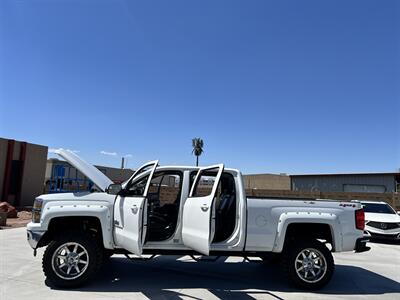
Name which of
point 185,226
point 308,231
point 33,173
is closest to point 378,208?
Result: point 308,231

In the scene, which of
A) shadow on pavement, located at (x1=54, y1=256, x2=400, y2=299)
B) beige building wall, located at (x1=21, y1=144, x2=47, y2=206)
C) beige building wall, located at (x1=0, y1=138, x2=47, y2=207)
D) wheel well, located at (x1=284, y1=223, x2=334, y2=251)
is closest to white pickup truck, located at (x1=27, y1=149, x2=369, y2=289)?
wheel well, located at (x1=284, y1=223, x2=334, y2=251)

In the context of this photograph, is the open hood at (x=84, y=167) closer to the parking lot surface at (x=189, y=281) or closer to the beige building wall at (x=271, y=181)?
the parking lot surface at (x=189, y=281)

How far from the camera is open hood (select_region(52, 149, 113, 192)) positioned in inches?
257

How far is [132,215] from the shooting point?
567cm

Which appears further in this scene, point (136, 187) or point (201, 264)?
point (201, 264)

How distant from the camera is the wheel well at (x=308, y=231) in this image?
6.61 m

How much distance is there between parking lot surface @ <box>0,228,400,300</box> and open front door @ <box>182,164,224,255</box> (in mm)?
828

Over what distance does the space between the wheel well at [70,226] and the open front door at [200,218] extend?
143cm

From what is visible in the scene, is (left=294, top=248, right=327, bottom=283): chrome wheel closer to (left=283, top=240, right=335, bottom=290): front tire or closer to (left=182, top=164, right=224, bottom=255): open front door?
(left=283, top=240, right=335, bottom=290): front tire

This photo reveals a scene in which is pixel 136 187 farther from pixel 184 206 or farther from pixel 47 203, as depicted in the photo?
pixel 47 203

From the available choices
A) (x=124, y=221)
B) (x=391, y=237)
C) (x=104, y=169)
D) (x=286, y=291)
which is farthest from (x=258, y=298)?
(x=104, y=169)

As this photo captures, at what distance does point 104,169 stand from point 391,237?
40.0 metres

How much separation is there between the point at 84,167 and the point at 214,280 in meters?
2.97

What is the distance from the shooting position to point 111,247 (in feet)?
20.3
